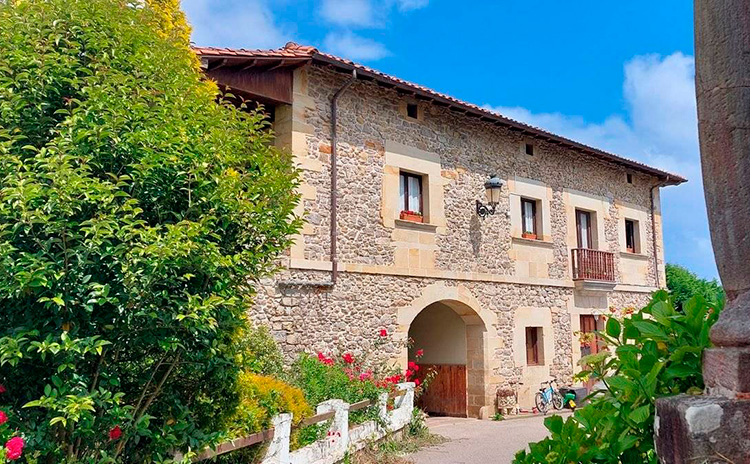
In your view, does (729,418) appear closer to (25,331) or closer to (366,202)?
(25,331)

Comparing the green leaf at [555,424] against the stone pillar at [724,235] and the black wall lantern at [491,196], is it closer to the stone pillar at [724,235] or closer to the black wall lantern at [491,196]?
the stone pillar at [724,235]

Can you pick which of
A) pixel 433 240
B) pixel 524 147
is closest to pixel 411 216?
pixel 433 240

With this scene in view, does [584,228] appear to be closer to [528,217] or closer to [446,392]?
[528,217]

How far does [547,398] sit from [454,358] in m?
2.26

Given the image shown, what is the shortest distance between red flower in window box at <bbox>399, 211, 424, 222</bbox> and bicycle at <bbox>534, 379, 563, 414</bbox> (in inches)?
199

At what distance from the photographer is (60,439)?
4191mm

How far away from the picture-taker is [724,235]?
1792 millimetres

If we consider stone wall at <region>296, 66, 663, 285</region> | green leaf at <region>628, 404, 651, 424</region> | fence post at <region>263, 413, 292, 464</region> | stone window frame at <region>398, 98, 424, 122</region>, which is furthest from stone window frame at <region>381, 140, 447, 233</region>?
green leaf at <region>628, 404, 651, 424</region>

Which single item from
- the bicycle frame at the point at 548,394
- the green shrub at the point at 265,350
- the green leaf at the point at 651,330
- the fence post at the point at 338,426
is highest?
the green leaf at the point at 651,330

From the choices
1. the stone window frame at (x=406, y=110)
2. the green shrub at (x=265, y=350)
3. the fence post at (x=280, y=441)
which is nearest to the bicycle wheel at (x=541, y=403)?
the stone window frame at (x=406, y=110)

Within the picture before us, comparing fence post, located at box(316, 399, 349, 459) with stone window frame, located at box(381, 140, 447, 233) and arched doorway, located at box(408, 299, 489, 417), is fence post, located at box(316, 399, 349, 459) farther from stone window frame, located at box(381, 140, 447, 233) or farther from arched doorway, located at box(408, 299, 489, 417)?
arched doorway, located at box(408, 299, 489, 417)

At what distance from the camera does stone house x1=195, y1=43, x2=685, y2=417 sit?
10602 millimetres

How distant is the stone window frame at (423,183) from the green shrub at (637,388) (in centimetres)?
999

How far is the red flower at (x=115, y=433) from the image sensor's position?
4238mm
